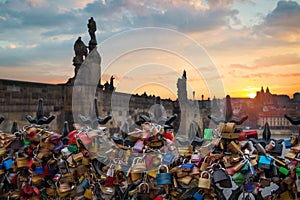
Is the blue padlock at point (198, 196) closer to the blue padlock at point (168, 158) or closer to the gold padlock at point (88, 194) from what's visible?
the blue padlock at point (168, 158)

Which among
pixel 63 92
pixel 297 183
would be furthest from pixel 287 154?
pixel 63 92

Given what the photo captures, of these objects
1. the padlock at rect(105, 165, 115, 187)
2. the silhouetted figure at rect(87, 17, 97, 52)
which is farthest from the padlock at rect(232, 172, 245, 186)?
the silhouetted figure at rect(87, 17, 97, 52)

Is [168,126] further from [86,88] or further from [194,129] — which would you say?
[86,88]

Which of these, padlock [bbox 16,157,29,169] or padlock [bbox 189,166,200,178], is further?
padlock [bbox 16,157,29,169]

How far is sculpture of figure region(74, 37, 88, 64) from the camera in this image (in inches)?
452

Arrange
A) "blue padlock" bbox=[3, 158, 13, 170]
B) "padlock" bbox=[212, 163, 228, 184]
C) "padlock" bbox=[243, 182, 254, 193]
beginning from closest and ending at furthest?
"padlock" bbox=[212, 163, 228, 184] → "padlock" bbox=[243, 182, 254, 193] → "blue padlock" bbox=[3, 158, 13, 170]

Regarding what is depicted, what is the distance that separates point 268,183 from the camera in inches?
97.4

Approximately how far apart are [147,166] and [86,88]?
9.53 m

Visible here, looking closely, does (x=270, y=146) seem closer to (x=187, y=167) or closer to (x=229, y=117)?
(x=229, y=117)

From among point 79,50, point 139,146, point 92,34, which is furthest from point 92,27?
point 139,146

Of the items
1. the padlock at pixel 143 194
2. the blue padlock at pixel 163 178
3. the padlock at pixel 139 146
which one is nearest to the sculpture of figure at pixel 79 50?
the padlock at pixel 139 146

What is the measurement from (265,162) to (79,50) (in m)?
9.82

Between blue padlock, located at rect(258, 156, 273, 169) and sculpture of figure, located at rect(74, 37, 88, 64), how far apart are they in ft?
31.9

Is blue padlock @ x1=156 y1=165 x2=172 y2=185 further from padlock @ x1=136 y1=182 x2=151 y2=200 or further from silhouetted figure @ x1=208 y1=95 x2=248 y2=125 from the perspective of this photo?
silhouetted figure @ x1=208 y1=95 x2=248 y2=125
